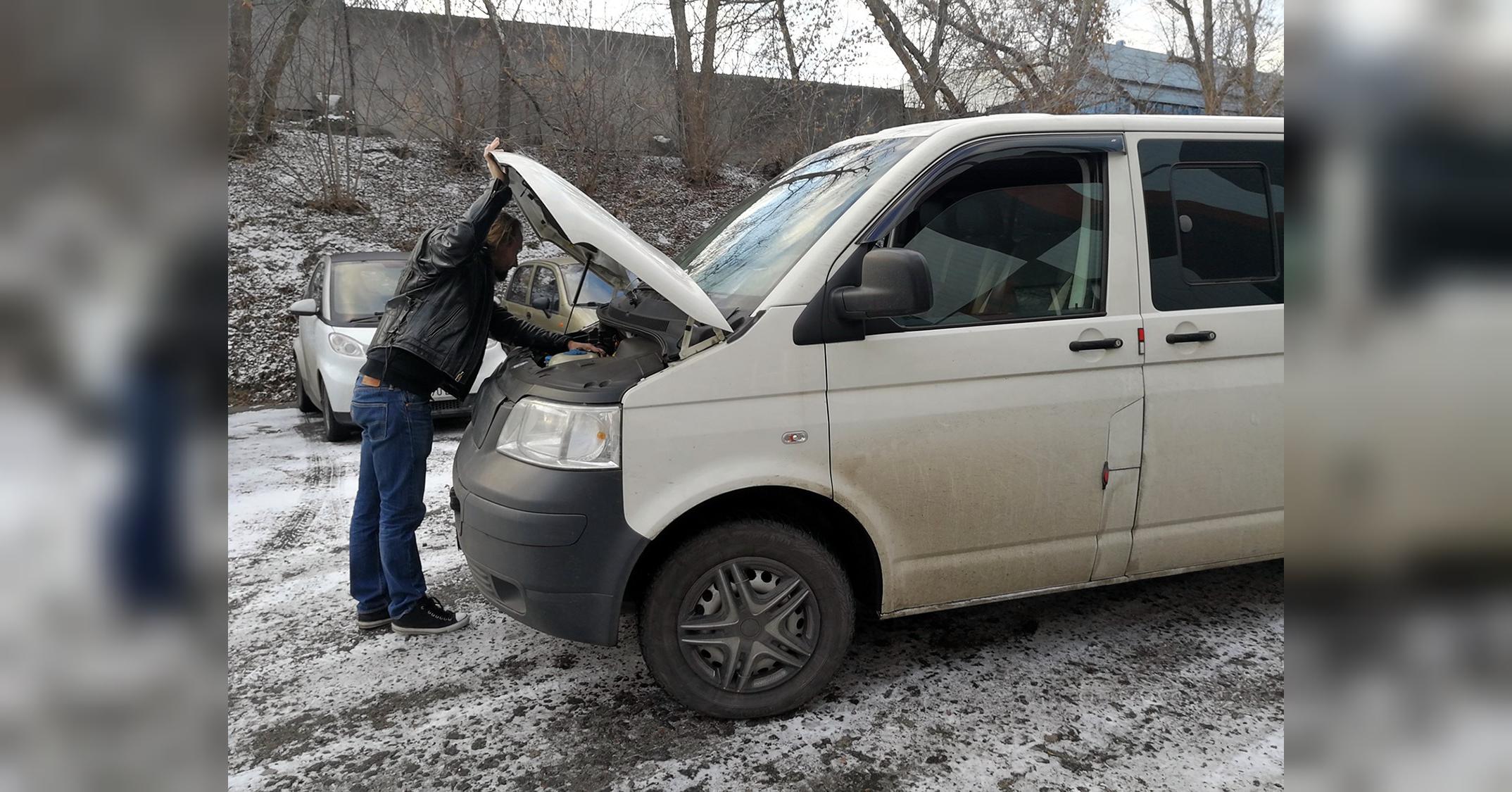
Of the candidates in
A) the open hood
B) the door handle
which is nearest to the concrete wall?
the open hood

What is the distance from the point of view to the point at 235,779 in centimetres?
290

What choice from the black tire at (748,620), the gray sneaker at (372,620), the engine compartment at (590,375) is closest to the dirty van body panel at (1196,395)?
the black tire at (748,620)

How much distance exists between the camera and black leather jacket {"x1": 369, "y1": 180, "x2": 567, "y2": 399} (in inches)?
147

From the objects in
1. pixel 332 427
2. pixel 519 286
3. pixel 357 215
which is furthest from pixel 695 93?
pixel 332 427

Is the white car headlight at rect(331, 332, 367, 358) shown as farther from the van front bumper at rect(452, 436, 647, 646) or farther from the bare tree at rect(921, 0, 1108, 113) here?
the bare tree at rect(921, 0, 1108, 113)

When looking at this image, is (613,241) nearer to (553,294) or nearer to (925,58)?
(553,294)

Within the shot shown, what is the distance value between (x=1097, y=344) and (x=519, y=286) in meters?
8.13

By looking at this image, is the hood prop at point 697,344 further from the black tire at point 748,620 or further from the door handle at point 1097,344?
the door handle at point 1097,344

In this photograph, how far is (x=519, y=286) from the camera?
1031cm

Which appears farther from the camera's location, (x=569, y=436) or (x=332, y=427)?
(x=332, y=427)

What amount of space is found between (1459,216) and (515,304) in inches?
394

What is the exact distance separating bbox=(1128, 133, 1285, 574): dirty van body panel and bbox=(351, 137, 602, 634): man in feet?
7.44

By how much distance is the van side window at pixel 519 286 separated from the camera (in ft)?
33.0

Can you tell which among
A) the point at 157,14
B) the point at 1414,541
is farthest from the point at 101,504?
the point at 1414,541
